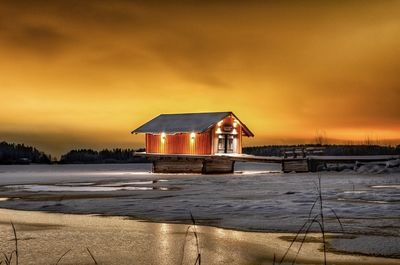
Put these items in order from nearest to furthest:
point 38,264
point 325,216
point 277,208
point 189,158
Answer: point 38,264, point 325,216, point 277,208, point 189,158

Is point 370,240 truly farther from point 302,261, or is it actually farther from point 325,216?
point 325,216

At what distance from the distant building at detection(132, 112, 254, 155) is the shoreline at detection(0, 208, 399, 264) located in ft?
109

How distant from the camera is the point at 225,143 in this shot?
4788 cm

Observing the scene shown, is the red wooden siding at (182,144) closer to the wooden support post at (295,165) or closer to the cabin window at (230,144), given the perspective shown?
the cabin window at (230,144)

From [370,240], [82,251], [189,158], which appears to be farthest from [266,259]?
[189,158]

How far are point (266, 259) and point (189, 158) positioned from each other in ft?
118

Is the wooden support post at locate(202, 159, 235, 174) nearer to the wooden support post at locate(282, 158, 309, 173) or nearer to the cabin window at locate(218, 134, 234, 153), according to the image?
the cabin window at locate(218, 134, 234, 153)

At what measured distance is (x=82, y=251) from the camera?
27.9 ft

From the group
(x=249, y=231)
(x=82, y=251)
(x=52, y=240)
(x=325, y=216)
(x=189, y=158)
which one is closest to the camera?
(x=82, y=251)

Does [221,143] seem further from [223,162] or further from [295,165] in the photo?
[295,165]

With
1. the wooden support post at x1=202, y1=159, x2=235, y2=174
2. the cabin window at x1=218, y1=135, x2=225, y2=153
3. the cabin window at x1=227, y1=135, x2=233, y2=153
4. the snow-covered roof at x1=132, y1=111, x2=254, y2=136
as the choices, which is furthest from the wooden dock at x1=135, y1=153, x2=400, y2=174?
the cabin window at x1=227, y1=135, x2=233, y2=153

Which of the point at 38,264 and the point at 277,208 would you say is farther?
the point at 277,208

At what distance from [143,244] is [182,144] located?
122 ft

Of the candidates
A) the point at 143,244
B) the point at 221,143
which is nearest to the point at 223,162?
the point at 221,143
